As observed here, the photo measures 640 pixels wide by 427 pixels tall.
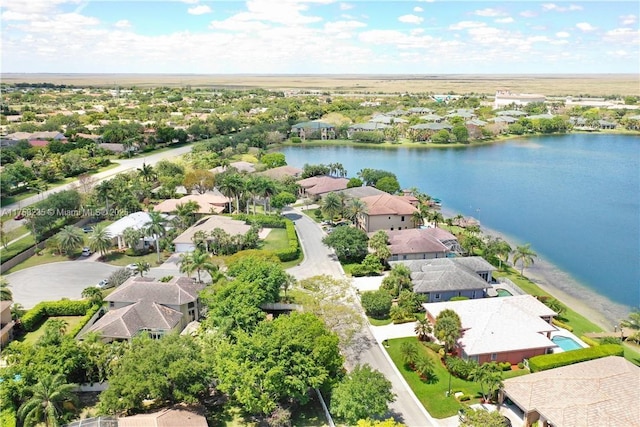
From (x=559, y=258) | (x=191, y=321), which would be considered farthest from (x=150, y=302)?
(x=559, y=258)

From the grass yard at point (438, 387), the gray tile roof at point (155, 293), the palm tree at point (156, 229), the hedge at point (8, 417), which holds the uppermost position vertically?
the palm tree at point (156, 229)

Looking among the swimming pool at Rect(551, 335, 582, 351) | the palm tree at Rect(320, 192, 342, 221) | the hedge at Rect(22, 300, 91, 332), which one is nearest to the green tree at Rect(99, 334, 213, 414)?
the hedge at Rect(22, 300, 91, 332)

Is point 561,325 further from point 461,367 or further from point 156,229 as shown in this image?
point 156,229

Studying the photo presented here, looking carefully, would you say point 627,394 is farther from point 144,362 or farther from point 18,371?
point 18,371

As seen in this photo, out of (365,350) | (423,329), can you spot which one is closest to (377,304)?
(423,329)

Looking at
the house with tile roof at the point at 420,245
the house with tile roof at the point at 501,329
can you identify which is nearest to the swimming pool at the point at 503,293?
the house with tile roof at the point at 501,329

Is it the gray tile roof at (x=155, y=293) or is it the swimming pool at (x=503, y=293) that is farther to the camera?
the swimming pool at (x=503, y=293)

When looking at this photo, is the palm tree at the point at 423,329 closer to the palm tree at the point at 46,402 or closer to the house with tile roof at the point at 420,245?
the house with tile roof at the point at 420,245
